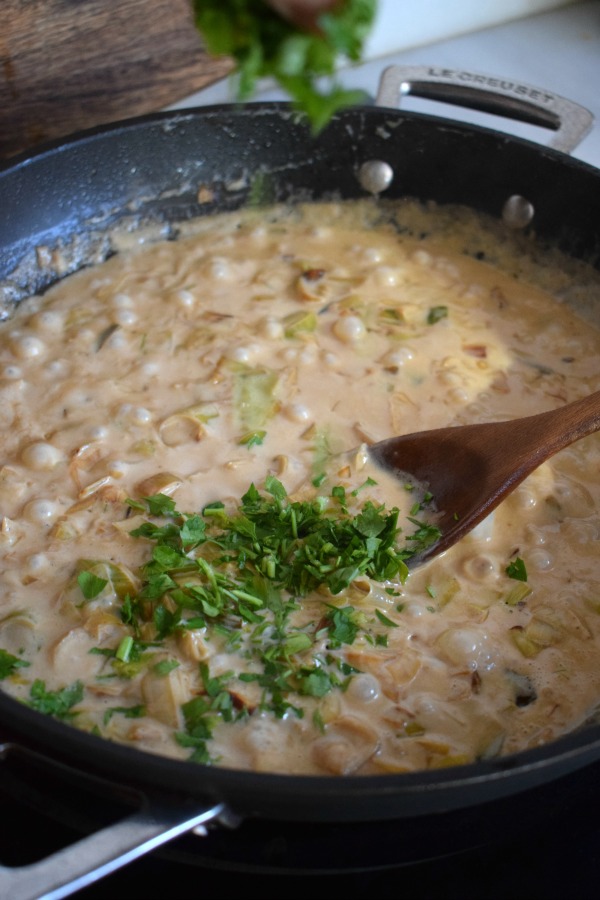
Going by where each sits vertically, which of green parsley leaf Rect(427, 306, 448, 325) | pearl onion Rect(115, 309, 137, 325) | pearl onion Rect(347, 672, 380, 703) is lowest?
pearl onion Rect(347, 672, 380, 703)

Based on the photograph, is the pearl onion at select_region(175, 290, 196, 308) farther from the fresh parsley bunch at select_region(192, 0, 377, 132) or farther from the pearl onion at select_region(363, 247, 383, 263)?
the fresh parsley bunch at select_region(192, 0, 377, 132)

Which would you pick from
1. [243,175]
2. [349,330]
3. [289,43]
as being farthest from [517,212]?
[289,43]

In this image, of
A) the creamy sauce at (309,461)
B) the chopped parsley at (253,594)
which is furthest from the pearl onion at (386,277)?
the chopped parsley at (253,594)

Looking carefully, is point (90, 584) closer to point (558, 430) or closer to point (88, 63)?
point (558, 430)

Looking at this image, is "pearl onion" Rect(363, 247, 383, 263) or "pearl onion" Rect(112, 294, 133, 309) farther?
"pearl onion" Rect(363, 247, 383, 263)

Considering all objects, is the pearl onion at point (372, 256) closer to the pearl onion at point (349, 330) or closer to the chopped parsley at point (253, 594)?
the pearl onion at point (349, 330)

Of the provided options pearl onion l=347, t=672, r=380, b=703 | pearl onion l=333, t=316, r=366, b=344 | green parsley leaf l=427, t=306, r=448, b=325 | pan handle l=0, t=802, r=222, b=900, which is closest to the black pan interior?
green parsley leaf l=427, t=306, r=448, b=325

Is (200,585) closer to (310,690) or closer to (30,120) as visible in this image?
(310,690)
